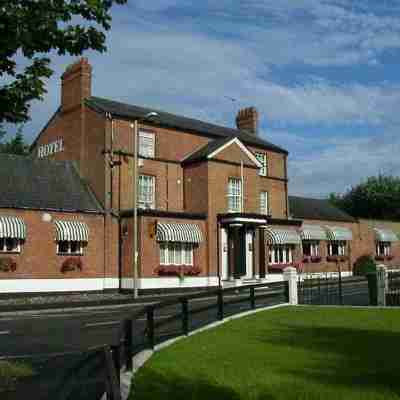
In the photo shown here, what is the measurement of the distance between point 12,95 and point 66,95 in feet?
98.2

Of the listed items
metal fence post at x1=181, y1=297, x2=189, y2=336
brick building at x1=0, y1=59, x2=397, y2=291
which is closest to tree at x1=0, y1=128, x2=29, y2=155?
brick building at x1=0, y1=59, x2=397, y2=291

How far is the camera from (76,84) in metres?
37.8

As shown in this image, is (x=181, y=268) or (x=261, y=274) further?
(x=261, y=274)

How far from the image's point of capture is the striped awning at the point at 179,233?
34.1 metres

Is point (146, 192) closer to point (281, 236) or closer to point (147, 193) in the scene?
point (147, 193)

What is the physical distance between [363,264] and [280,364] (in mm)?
42787

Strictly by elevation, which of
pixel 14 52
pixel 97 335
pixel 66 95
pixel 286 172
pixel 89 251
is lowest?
pixel 97 335

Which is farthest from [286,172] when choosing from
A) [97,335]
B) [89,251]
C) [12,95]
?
[12,95]

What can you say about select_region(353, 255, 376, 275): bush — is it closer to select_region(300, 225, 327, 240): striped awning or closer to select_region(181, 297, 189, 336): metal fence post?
select_region(300, 225, 327, 240): striped awning

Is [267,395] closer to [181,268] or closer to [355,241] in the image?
[181,268]

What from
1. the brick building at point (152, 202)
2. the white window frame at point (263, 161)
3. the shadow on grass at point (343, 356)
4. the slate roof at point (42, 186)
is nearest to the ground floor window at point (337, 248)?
the brick building at point (152, 202)

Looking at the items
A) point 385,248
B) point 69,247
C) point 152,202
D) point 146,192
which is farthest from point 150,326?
point 385,248

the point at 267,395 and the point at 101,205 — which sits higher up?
the point at 101,205

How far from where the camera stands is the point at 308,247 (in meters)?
47.4
